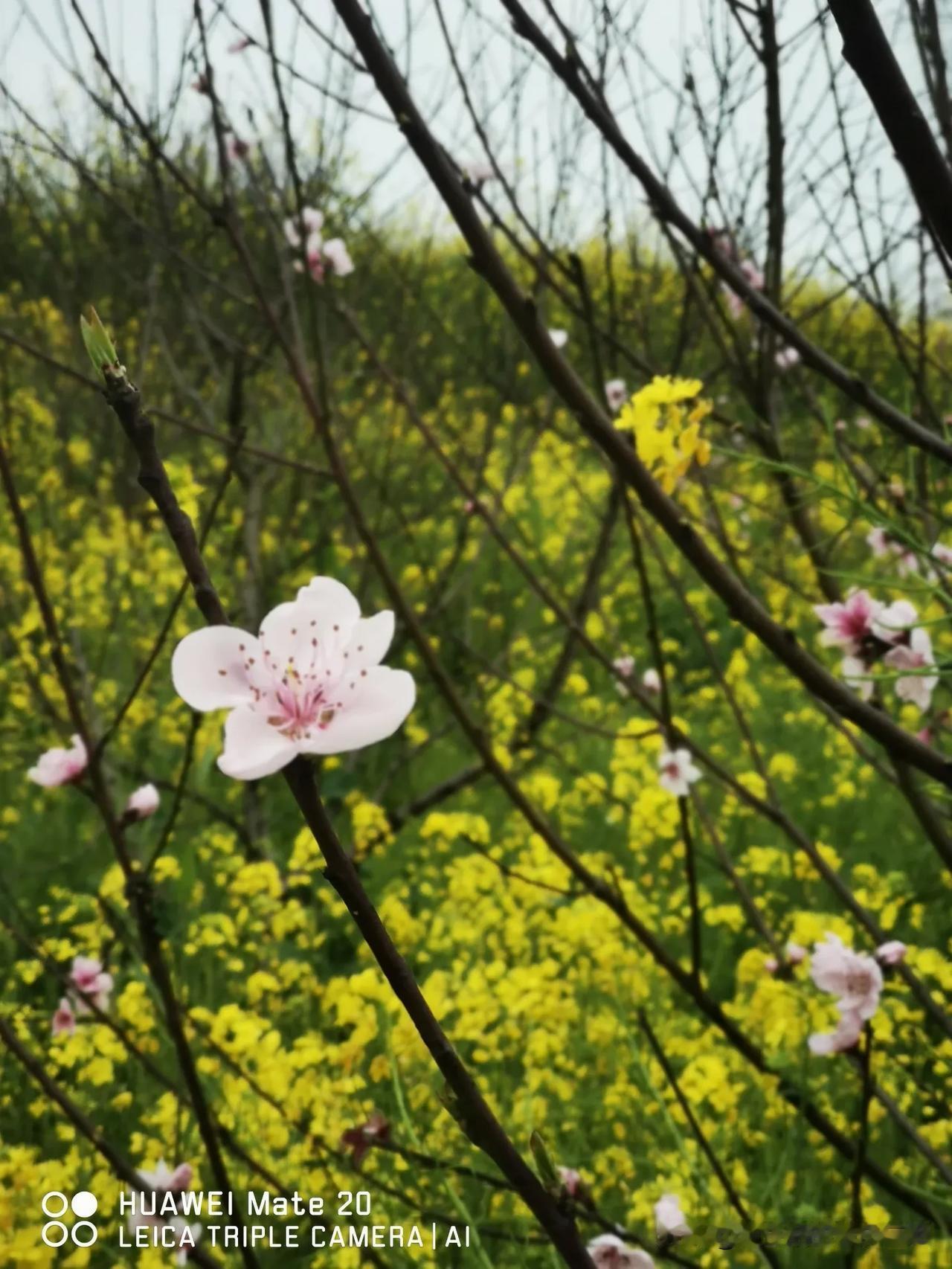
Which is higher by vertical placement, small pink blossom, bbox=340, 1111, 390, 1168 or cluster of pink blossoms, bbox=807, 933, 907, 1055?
cluster of pink blossoms, bbox=807, 933, 907, 1055

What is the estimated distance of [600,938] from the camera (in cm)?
244

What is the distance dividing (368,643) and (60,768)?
112cm

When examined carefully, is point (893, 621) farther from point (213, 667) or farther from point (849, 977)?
point (213, 667)

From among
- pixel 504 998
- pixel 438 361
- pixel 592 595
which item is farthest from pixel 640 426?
pixel 438 361

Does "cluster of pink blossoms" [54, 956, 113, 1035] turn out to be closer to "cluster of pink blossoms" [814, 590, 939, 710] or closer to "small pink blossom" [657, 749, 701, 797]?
"small pink blossom" [657, 749, 701, 797]

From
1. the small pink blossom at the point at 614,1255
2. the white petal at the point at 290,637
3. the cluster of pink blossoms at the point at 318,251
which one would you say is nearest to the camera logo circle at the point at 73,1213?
the small pink blossom at the point at 614,1255

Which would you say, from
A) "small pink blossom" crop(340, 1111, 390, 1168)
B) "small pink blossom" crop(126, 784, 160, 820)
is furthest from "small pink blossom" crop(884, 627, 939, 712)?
"small pink blossom" crop(126, 784, 160, 820)

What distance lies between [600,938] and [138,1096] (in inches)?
41.6

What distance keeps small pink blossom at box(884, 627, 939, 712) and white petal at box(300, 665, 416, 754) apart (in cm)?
81

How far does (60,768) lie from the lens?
155cm

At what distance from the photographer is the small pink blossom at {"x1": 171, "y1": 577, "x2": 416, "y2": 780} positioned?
51 centimetres

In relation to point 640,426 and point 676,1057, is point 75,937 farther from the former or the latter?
point 640,426

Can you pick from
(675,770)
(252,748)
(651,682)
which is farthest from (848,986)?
(651,682)

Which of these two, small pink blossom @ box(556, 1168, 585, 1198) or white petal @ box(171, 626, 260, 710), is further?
small pink blossom @ box(556, 1168, 585, 1198)
